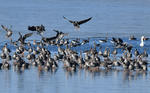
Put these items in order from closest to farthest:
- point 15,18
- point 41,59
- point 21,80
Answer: point 21,80
point 41,59
point 15,18

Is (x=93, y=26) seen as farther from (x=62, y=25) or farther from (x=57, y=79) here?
(x=57, y=79)

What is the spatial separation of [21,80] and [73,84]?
1.54 meters

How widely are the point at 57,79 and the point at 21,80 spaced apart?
3.28 feet

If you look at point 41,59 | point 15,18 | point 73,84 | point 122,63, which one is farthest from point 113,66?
point 15,18

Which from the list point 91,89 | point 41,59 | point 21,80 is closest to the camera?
point 91,89

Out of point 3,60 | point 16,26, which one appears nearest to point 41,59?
point 3,60

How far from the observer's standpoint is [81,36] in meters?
30.9

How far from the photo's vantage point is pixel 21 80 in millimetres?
16453

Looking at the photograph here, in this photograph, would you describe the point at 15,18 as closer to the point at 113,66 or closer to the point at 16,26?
the point at 16,26

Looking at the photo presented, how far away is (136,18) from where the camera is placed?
41781mm

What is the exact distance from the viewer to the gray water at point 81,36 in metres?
15.2

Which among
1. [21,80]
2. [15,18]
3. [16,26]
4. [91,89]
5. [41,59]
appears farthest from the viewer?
[15,18]

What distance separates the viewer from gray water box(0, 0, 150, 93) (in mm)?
15173

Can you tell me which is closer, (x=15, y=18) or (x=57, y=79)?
(x=57, y=79)
